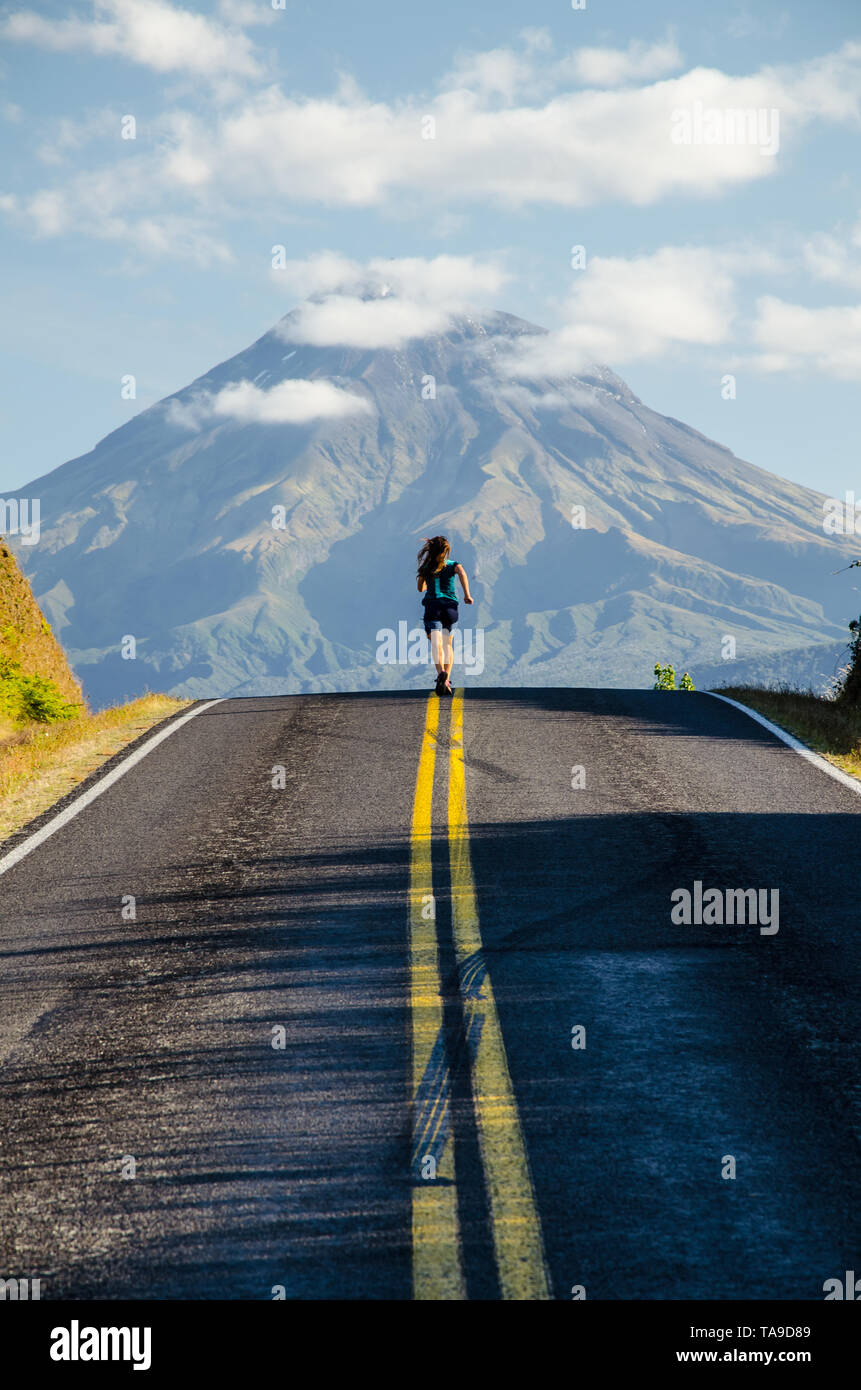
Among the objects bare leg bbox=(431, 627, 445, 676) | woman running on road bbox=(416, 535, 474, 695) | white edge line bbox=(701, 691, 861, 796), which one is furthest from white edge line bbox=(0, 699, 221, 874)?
white edge line bbox=(701, 691, 861, 796)

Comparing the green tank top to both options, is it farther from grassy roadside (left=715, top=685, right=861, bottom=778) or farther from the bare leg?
grassy roadside (left=715, top=685, right=861, bottom=778)

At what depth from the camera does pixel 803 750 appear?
40.0 feet

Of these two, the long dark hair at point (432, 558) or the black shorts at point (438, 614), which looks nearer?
the long dark hair at point (432, 558)

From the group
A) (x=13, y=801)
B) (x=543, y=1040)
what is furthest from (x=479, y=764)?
(x=543, y=1040)

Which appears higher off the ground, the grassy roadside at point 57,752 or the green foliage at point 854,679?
the green foliage at point 854,679

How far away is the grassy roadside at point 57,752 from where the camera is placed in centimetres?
1038

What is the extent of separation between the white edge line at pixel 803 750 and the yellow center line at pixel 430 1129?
5.13m

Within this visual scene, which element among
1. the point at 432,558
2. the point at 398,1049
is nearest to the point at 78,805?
the point at 398,1049

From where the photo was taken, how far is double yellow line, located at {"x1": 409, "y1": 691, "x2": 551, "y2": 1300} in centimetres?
320

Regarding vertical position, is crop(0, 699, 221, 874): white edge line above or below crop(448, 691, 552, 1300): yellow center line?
above

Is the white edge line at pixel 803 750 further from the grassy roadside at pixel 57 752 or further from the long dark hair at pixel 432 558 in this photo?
the grassy roadside at pixel 57 752

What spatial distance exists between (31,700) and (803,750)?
36.3 ft

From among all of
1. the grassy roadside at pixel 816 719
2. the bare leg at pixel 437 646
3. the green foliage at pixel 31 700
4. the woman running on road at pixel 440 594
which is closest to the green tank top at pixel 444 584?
the woman running on road at pixel 440 594

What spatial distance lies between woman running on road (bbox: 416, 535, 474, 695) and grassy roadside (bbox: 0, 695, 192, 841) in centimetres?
378
